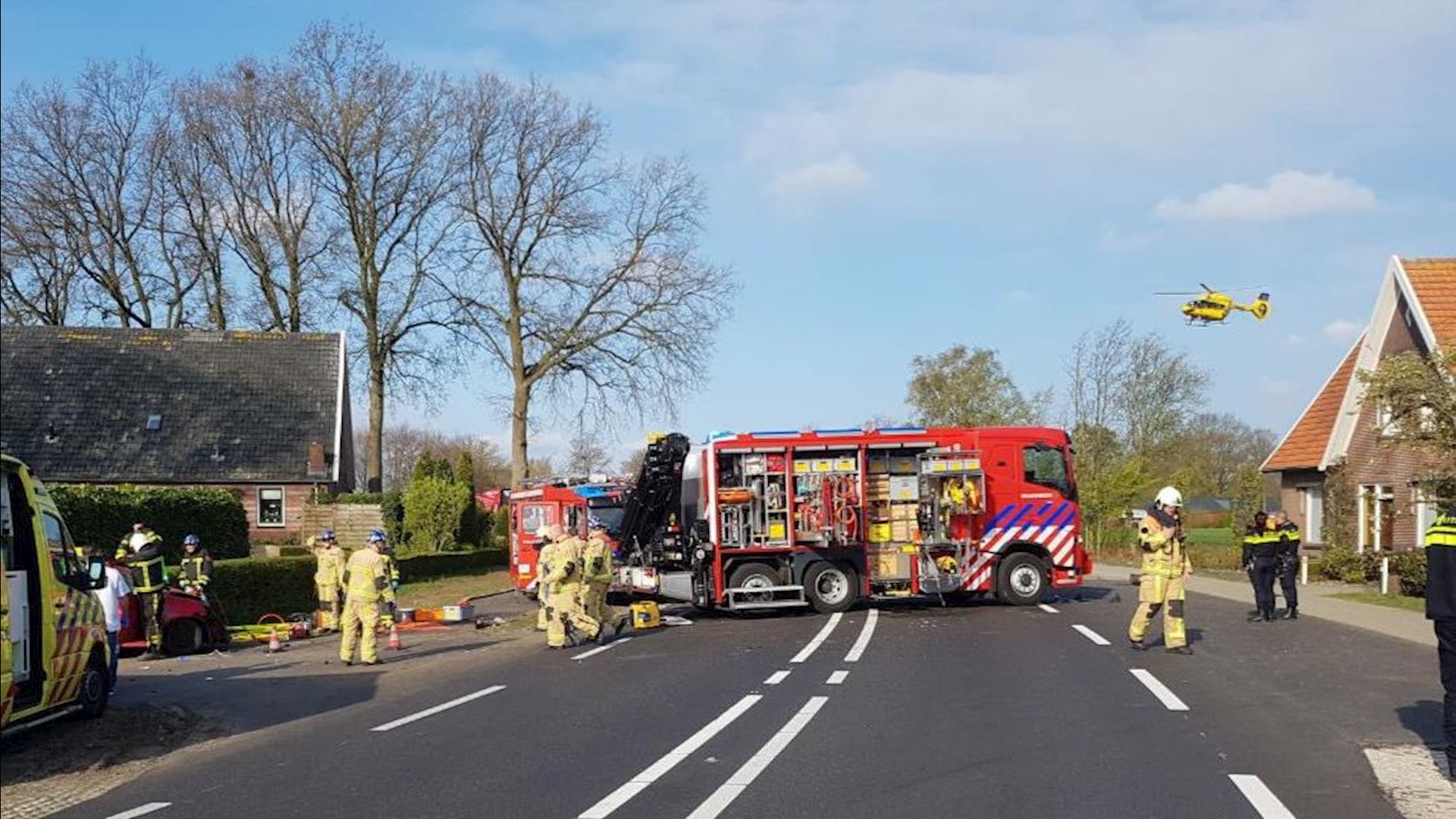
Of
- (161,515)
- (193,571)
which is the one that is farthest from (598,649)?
(161,515)

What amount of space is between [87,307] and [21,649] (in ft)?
161

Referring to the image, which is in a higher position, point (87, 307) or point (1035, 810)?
point (87, 307)

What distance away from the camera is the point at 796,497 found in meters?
22.2

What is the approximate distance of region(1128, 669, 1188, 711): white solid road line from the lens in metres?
11.5

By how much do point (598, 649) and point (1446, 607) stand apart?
11.5m

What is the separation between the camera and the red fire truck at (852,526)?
72.6 feet

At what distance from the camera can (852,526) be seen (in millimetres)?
22125

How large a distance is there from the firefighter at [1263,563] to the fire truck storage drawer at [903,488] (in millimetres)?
5133

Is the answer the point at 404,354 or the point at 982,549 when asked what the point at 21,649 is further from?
the point at 404,354

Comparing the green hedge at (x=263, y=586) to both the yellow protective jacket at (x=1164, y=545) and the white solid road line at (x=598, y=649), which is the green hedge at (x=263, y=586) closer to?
the white solid road line at (x=598, y=649)

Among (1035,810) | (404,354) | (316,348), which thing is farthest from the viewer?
(404,354)

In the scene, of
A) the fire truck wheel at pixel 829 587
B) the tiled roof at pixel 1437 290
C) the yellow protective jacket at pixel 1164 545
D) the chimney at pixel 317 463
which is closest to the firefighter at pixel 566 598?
the fire truck wheel at pixel 829 587

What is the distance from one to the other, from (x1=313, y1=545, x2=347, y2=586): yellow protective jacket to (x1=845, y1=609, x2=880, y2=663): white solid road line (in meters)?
7.75

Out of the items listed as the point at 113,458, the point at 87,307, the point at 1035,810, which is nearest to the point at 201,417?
the point at 113,458
